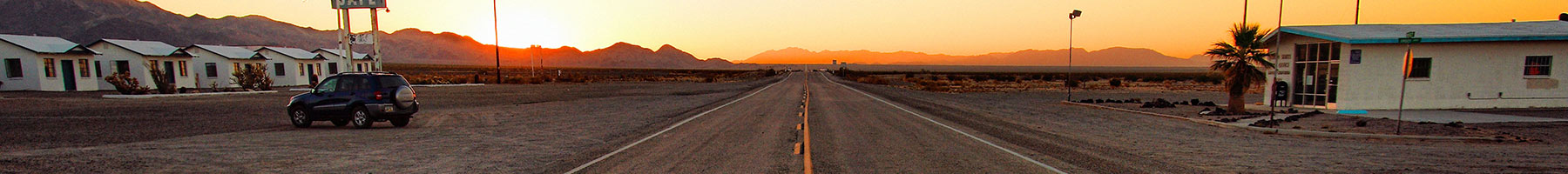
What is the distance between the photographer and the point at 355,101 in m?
12.8

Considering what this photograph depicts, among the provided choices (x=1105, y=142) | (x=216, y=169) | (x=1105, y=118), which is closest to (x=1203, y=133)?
(x=1105, y=142)

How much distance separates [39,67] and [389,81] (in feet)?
93.9

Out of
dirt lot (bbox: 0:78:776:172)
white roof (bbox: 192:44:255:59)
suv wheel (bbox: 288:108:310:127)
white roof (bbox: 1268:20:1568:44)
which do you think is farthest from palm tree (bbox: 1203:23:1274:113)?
white roof (bbox: 192:44:255:59)

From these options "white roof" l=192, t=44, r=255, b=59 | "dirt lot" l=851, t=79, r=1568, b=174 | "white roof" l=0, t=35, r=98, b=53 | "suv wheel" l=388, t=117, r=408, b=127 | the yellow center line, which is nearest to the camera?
"dirt lot" l=851, t=79, r=1568, b=174

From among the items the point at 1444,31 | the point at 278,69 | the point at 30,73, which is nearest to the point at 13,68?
the point at 30,73

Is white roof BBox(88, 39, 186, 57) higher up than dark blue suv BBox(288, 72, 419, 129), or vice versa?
white roof BBox(88, 39, 186, 57)

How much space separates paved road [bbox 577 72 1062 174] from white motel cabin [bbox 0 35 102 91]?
3290cm

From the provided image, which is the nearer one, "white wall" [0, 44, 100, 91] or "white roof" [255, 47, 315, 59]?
"white wall" [0, 44, 100, 91]

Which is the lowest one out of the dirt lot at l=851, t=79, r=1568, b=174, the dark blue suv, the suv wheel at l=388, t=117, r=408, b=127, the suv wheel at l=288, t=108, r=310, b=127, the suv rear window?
the dirt lot at l=851, t=79, r=1568, b=174

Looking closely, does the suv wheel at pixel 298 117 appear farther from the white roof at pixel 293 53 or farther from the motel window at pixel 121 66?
the white roof at pixel 293 53

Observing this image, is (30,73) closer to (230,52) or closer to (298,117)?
(230,52)

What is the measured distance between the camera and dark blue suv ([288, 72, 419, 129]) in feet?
42.2

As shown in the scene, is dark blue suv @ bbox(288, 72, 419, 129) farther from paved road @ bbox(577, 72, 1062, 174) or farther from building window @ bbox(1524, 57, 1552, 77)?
building window @ bbox(1524, 57, 1552, 77)

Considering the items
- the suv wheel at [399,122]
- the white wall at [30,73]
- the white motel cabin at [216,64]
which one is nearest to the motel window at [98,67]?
the white wall at [30,73]
